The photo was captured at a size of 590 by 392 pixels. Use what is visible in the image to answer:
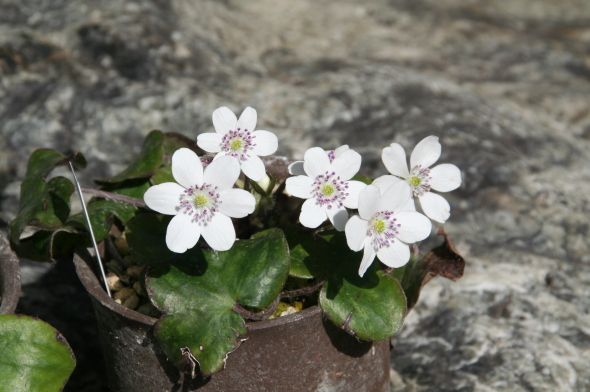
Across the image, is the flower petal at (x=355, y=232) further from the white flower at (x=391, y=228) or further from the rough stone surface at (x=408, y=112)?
the rough stone surface at (x=408, y=112)

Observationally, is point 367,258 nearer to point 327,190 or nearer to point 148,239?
point 327,190

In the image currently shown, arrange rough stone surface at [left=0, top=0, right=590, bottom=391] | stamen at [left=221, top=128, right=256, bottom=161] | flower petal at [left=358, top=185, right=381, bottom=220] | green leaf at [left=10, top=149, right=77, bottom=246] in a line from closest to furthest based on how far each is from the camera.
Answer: flower petal at [left=358, top=185, right=381, bottom=220]
stamen at [left=221, top=128, right=256, bottom=161]
green leaf at [left=10, top=149, right=77, bottom=246]
rough stone surface at [left=0, top=0, right=590, bottom=391]

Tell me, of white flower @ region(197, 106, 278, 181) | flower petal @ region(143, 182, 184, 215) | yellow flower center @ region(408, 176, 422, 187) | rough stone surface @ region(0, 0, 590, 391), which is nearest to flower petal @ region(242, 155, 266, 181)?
white flower @ region(197, 106, 278, 181)

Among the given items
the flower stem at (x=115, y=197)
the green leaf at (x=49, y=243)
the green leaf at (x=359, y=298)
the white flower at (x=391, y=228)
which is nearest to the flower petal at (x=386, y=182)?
the white flower at (x=391, y=228)

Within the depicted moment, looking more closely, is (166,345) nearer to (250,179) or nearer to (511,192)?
(250,179)

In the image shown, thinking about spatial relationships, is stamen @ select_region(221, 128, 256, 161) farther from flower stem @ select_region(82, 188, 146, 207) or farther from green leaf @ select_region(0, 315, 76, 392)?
green leaf @ select_region(0, 315, 76, 392)

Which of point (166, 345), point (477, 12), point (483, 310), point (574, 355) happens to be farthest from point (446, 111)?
point (166, 345)

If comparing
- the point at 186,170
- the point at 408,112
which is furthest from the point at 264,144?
the point at 408,112

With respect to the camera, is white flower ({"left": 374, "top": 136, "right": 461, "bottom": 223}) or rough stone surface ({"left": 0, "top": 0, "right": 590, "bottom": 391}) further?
rough stone surface ({"left": 0, "top": 0, "right": 590, "bottom": 391})
